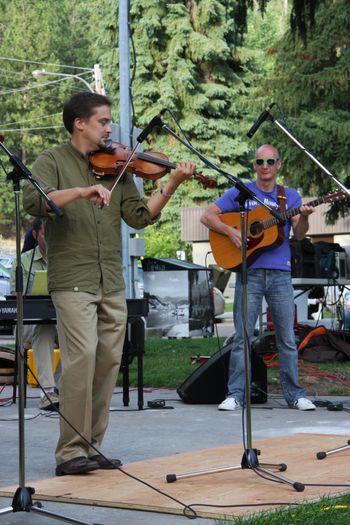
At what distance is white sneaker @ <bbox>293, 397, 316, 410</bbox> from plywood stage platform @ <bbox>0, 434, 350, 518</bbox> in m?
2.28

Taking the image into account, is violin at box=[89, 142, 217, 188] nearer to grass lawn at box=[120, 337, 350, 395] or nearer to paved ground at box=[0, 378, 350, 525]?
paved ground at box=[0, 378, 350, 525]

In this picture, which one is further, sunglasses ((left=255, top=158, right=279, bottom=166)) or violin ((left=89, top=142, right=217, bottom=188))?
sunglasses ((left=255, top=158, right=279, bottom=166))

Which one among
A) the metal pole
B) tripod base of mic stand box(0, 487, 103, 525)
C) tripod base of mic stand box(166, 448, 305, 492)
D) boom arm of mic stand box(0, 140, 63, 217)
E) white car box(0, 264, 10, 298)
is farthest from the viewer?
white car box(0, 264, 10, 298)

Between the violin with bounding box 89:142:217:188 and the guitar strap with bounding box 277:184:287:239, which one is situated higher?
the violin with bounding box 89:142:217:188

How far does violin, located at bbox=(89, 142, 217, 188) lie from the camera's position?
21.1 feet

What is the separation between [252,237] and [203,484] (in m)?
3.72

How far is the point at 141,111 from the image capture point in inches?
2002

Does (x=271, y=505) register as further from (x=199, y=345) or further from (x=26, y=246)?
(x=199, y=345)

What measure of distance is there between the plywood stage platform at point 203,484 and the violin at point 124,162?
1746 mm

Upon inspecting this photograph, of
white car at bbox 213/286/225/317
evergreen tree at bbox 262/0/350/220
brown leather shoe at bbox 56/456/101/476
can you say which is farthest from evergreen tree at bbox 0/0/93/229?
brown leather shoe at bbox 56/456/101/476

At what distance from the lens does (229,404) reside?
9312 millimetres

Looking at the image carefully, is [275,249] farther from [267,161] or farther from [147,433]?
[147,433]

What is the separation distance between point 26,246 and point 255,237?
2.36m

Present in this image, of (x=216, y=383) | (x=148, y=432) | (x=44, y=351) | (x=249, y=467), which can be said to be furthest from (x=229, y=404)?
(x=249, y=467)
